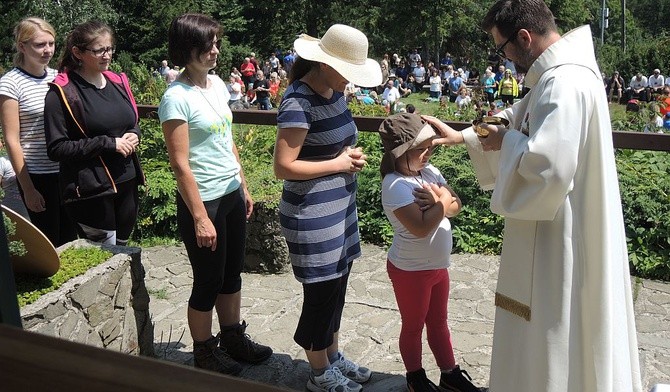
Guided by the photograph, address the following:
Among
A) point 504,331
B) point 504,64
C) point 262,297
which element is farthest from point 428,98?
point 504,331

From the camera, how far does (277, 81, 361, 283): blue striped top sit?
3143 millimetres

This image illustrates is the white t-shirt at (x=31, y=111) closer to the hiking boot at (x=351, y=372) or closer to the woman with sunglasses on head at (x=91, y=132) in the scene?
the woman with sunglasses on head at (x=91, y=132)

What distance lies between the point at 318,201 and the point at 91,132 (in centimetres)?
121

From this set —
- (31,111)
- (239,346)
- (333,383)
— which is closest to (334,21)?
(31,111)

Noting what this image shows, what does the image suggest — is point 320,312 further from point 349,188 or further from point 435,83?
point 435,83

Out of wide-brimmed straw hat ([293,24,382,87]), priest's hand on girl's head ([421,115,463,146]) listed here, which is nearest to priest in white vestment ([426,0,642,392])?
priest's hand on girl's head ([421,115,463,146])

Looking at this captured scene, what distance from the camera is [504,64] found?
3538 cm

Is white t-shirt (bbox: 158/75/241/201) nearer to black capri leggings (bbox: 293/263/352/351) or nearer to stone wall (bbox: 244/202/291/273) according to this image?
black capri leggings (bbox: 293/263/352/351)

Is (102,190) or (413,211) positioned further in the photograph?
(102,190)

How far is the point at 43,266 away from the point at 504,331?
2034mm

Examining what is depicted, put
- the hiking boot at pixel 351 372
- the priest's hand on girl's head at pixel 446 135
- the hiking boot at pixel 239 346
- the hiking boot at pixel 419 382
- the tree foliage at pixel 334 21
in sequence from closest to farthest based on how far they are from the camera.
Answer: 1. the priest's hand on girl's head at pixel 446 135
2. the hiking boot at pixel 419 382
3. the hiking boot at pixel 351 372
4. the hiking boot at pixel 239 346
5. the tree foliage at pixel 334 21

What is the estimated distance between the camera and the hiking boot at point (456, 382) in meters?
3.48

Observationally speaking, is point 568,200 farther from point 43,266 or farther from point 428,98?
point 428,98

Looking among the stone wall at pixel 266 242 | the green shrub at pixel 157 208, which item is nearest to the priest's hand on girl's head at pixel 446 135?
the stone wall at pixel 266 242
